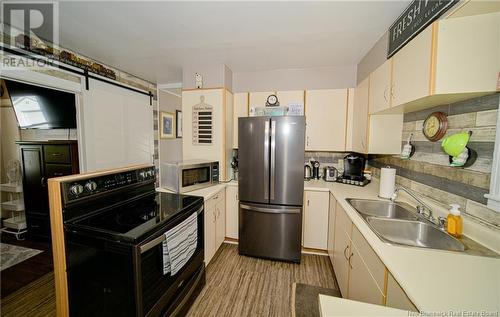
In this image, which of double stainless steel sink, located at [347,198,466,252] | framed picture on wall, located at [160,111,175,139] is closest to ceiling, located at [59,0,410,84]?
framed picture on wall, located at [160,111,175,139]

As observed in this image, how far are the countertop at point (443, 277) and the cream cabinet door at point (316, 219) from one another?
1162mm

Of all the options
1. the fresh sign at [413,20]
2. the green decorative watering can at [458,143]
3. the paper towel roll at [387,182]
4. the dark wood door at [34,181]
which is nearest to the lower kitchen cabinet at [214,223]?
the paper towel roll at [387,182]

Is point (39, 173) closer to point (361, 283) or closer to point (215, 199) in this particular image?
point (215, 199)

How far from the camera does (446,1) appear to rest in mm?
1071

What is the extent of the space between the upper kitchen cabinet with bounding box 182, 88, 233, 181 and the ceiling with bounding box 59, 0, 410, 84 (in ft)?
1.43

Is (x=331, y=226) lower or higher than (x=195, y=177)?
lower

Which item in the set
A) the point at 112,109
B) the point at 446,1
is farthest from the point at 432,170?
the point at 112,109

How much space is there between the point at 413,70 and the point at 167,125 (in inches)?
141

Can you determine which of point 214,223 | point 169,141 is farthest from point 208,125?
point 169,141

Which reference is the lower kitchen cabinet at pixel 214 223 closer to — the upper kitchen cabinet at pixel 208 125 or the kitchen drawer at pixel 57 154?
the upper kitchen cabinet at pixel 208 125

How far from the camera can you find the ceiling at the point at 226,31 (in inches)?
57.5

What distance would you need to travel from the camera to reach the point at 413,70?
4.17ft

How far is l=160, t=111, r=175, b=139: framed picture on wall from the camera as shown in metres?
3.49

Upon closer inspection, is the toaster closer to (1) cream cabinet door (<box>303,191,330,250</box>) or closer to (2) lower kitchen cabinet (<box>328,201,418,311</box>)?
(1) cream cabinet door (<box>303,191,330,250</box>)
